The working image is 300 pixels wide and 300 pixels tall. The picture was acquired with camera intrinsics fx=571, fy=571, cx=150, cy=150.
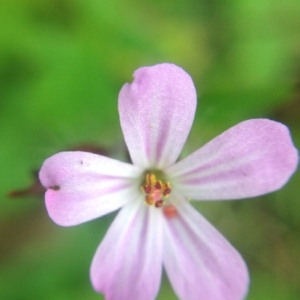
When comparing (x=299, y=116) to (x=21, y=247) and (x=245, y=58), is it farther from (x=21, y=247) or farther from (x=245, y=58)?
(x=21, y=247)

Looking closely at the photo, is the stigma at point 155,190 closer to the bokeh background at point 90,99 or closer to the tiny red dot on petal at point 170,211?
the tiny red dot on petal at point 170,211

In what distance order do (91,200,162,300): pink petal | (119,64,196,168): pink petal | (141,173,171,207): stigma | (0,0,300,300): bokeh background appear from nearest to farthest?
(119,64,196,168): pink petal < (91,200,162,300): pink petal < (141,173,171,207): stigma < (0,0,300,300): bokeh background

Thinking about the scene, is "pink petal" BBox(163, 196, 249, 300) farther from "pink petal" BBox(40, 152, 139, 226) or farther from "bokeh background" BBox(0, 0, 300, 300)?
"bokeh background" BBox(0, 0, 300, 300)

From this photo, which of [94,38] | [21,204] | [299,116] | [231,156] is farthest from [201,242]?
[94,38]

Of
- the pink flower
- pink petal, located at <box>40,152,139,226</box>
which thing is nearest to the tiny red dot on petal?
the pink flower

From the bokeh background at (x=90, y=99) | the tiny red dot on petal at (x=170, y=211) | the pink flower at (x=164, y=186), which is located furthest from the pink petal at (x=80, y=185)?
the bokeh background at (x=90, y=99)

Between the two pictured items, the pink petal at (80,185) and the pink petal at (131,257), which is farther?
the pink petal at (131,257)

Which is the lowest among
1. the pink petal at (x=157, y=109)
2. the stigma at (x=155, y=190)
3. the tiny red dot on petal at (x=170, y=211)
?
the tiny red dot on petal at (x=170, y=211)
